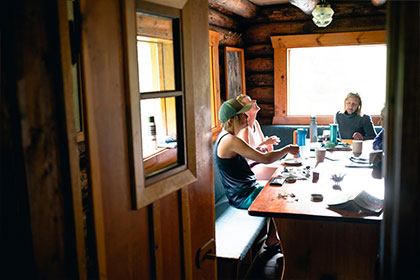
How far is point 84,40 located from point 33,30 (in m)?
0.20

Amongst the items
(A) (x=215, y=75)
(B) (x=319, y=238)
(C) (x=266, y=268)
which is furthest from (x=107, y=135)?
(A) (x=215, y=75)

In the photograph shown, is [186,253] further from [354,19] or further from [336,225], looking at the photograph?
[354,19]

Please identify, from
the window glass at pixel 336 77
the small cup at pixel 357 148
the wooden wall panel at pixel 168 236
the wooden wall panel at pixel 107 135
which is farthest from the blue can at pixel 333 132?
the wooden wall panel at pixel 107 135

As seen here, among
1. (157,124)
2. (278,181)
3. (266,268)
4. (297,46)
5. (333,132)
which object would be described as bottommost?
(266,268)

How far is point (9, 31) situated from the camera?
4.17ft

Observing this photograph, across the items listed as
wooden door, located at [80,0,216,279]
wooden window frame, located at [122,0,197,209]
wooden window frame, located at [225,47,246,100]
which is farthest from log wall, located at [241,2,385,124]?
wooden window frame, located at [122,0,197,209]

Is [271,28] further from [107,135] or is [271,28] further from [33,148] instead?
[33,148]

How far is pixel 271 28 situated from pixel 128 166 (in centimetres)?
603

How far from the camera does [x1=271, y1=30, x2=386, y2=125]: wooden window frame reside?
6.79 meters

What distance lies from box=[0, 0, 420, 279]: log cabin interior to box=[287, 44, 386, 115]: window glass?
5.27 meters

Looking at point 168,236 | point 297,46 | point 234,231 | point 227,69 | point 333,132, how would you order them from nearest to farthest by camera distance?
point 168,236 < point 234,231 < point 333,132 < point 227,69 < point 297,46

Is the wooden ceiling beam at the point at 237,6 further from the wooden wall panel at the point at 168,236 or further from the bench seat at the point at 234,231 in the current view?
the wooden wall panel at the point at 168,236

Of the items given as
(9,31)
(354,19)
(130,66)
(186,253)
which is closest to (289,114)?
(354,19)

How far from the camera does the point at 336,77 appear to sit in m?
8.73
